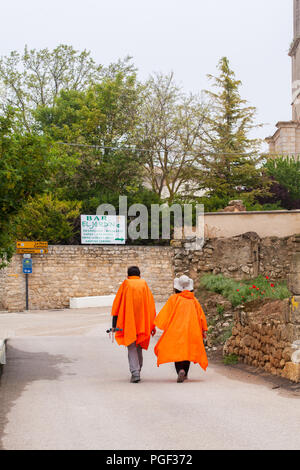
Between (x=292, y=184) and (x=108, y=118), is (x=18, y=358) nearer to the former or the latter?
(x=108, y=118)

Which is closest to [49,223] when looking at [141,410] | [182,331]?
[182,331]

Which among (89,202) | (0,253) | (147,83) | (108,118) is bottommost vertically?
(0,253)

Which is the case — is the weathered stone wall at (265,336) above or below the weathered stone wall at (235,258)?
below

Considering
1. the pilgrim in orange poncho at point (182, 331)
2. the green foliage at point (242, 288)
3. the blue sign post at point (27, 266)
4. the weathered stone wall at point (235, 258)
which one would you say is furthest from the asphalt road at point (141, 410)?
the blue sign post at point (27, 266)

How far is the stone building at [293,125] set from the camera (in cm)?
4866

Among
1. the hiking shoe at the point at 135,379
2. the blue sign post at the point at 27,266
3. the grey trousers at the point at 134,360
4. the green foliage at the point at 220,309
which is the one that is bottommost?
the hiking shoe at the point at 135,379

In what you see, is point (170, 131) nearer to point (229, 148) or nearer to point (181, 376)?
point (229, 148)

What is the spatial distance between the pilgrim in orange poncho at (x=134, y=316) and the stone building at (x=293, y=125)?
34995 mm

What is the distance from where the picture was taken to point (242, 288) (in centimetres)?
1370

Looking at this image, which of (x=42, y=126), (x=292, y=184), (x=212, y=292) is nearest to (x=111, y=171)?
(x=42, y=126)

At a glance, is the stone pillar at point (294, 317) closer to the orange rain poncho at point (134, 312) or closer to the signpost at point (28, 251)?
the orange rain poncho at point (134, 312)

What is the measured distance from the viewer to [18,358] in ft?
43.5
